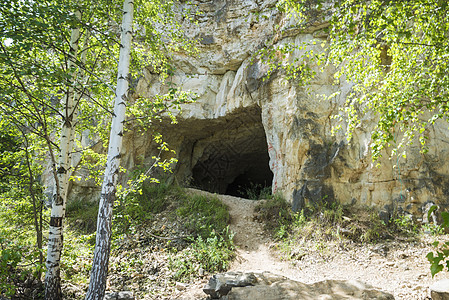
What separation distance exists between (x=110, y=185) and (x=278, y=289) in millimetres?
2449

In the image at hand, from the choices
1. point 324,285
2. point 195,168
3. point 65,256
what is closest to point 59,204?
point 65,256

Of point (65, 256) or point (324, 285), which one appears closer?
point (324, 285)

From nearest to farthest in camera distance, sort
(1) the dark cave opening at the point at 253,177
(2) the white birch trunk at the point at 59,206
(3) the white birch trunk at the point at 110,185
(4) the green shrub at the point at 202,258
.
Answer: (3) the white birch trunk at the point at 110,185
(2) the white birch trunk at the point at 59,206
(4) the green shrub at the point at 202,258
(1) the dark cave opening at the point at 253,177

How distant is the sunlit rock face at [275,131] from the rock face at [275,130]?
0.02 m

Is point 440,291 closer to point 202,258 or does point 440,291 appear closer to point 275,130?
point 202,258

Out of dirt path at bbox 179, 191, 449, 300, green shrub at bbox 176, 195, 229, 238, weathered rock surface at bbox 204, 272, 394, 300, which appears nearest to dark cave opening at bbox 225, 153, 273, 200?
green shrub at bbox 176, 195, 229, 238

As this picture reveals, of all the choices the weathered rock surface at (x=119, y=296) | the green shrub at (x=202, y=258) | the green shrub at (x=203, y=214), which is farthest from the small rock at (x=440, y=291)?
the green shrub at (x=203, y=214)

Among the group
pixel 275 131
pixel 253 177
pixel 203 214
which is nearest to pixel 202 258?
pixel 203 214

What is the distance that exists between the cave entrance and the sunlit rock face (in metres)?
0.05

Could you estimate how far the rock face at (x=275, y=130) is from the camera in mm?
6219

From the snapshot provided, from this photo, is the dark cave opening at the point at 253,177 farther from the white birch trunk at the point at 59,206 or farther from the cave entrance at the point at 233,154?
the white birch trunk at the point at 59,206

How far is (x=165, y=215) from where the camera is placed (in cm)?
755

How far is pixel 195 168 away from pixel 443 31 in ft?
34.6

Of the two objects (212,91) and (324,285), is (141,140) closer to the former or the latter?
(212,91)
